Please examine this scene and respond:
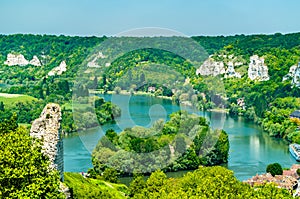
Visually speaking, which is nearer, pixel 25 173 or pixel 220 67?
pixel 25 173

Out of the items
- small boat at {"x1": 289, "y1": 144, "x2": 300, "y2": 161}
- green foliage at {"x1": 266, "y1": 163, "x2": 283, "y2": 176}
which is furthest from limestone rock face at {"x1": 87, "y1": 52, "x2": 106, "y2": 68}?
green foliage at {"x1": 266, "y1": 163, "x2": 283, "y2": 176}

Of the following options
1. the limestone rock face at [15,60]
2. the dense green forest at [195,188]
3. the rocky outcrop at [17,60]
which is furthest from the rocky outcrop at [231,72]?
the dense green forest at [195,188]

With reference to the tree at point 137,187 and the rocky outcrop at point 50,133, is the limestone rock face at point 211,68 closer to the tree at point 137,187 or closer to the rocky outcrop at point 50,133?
the tree at point 137,187

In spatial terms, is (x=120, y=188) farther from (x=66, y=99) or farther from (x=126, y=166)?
(x=66, y=99)

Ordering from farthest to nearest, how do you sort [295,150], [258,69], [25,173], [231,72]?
[231,72], [258,69], [295,150], [25,173]

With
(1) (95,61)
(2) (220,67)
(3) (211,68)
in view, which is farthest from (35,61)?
(3) (211,68)

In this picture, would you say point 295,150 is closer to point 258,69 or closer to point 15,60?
point 258,69
